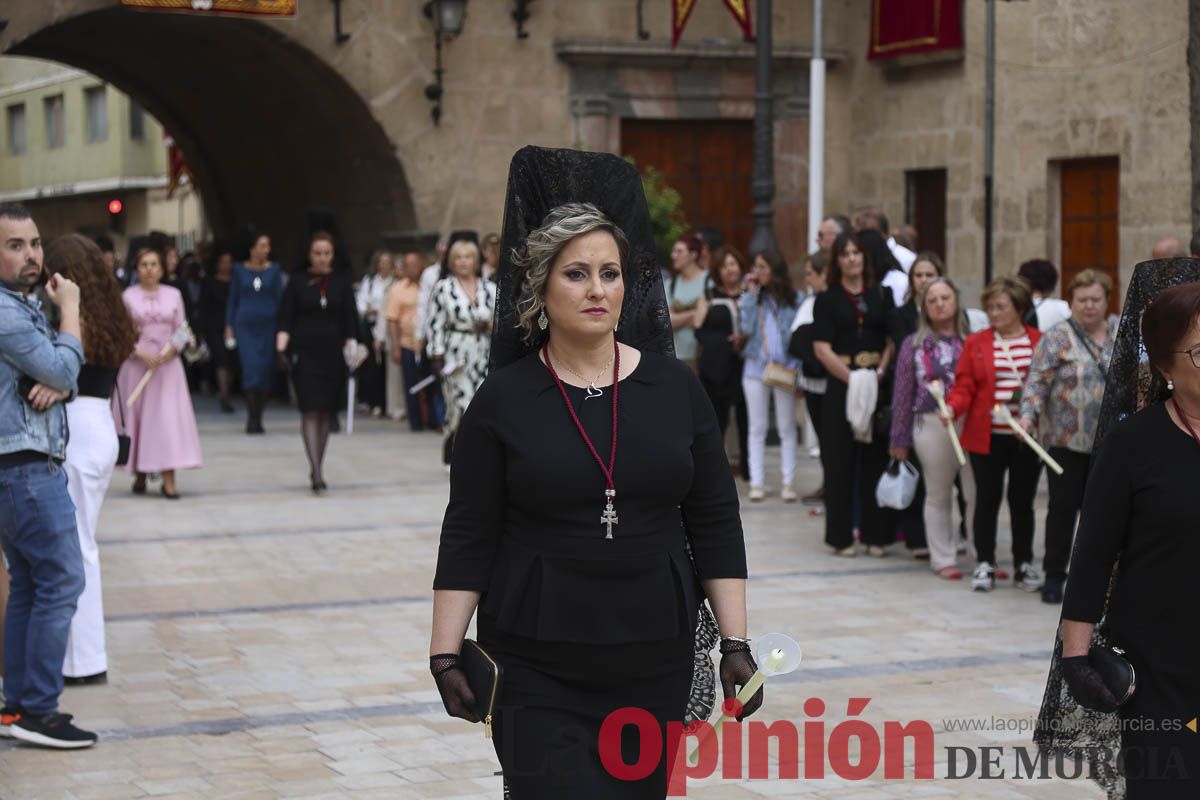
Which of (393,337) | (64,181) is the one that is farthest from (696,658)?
(64,181)

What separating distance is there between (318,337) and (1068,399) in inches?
253

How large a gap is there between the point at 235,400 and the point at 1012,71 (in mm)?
10202

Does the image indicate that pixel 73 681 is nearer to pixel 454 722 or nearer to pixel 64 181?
pixel 454 722

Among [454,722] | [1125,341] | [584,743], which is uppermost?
[1125,341]

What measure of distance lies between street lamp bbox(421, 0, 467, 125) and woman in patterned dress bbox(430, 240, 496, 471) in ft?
22.6

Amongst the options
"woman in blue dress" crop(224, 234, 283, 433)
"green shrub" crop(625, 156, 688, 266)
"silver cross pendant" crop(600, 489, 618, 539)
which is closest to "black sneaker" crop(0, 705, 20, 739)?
"silver cross pendant" crop(600, 489, 618, 539)

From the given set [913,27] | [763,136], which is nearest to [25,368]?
[763,136]

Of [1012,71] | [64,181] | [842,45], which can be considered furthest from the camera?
[64,181]

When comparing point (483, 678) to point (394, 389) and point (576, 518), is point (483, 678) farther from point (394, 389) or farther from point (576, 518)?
point (394, 389)

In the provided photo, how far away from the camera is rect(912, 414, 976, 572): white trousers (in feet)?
33.6

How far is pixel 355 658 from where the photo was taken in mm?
8219

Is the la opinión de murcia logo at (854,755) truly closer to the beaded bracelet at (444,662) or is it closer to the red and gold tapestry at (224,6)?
the beaded bracelet at (444,662)

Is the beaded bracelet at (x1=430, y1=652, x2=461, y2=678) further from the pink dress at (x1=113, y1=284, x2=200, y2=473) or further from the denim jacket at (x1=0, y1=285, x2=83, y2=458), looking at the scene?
the pink dress at (x1=113, y1=284, x2=200, y2=473)

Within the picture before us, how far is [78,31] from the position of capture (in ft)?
72.3
